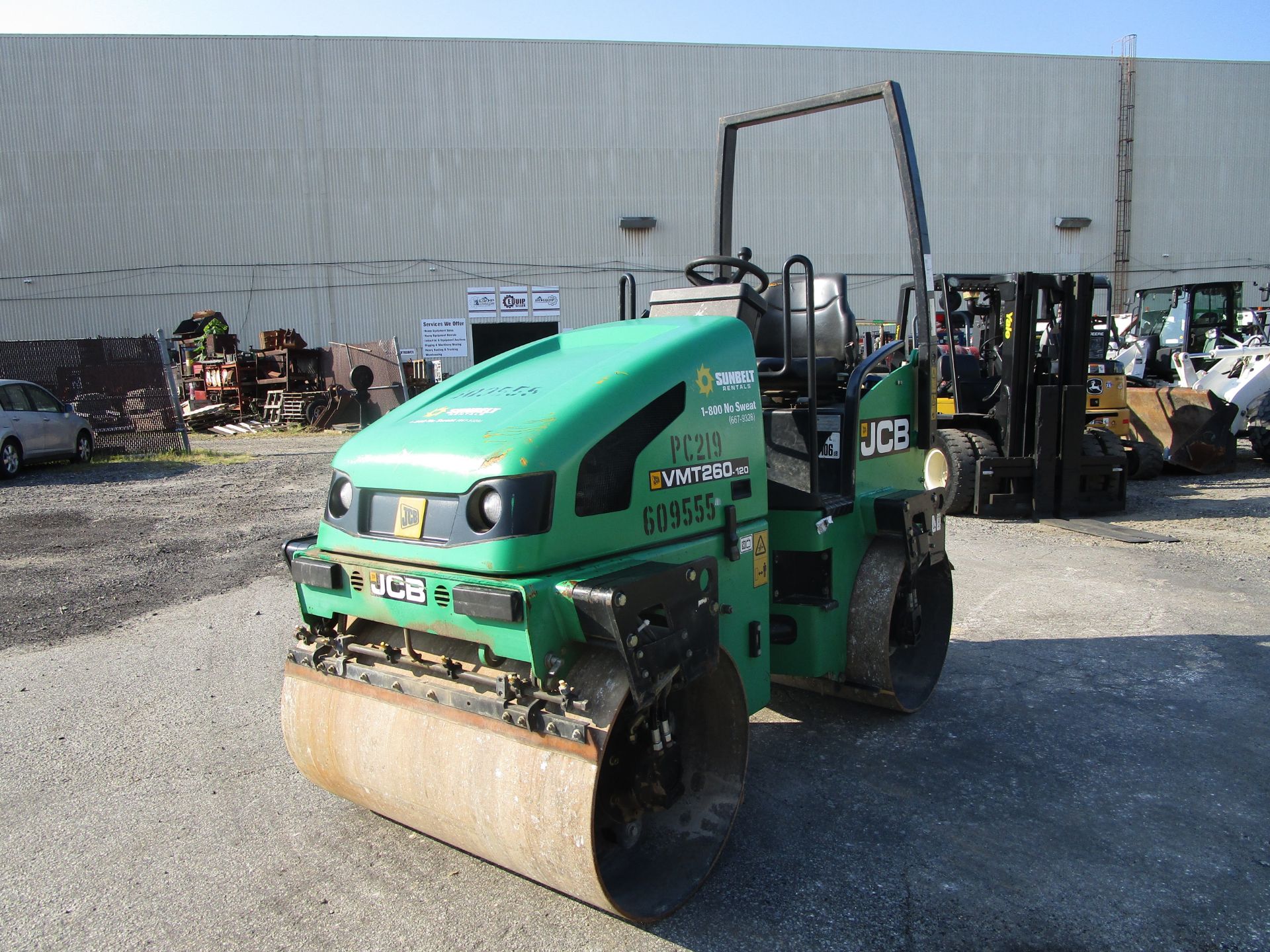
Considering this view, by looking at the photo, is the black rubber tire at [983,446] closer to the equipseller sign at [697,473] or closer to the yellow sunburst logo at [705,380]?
the equipseller sign at [697,473]

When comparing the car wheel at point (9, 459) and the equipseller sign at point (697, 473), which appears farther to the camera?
the car wheel at point (9, 459)

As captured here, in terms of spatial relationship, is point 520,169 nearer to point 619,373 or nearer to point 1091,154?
point 1091,154

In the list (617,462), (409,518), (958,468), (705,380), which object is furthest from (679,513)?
(958,468)

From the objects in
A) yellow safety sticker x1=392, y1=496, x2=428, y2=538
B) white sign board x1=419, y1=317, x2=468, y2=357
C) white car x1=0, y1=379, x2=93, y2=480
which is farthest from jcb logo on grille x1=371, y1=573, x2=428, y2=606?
white sign board x1=419, y1=317, x2=468, y2=357

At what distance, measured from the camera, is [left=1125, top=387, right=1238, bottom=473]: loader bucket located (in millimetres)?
12164

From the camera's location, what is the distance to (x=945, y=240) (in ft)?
103

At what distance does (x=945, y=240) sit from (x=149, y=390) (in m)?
25.2

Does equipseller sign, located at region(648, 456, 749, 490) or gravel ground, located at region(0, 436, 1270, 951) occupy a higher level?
equipseller sign, located at region(648, 456, 749, 490)

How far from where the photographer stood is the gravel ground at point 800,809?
2.84 meters

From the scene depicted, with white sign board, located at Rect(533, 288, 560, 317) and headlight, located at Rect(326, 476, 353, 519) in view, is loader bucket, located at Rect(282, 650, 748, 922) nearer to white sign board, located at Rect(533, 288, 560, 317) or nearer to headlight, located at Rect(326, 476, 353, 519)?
headlight, located at Rect(326, 476, 353, 519)

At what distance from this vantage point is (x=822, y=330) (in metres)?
4.47

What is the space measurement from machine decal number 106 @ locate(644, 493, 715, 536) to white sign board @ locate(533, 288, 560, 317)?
27.5 meters

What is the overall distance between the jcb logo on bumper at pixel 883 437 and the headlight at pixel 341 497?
7.52 feet

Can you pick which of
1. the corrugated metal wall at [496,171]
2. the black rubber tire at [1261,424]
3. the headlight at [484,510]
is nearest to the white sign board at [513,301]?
the corrugated metal wall at [496,171]
